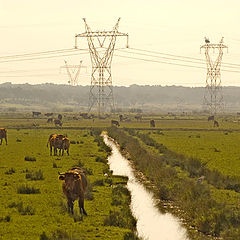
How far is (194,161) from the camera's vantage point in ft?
116

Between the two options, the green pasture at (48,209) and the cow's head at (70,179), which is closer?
the green pasture at (48,209)

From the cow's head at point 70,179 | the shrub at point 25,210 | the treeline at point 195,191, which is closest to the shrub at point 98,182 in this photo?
the treeline at point 195,191

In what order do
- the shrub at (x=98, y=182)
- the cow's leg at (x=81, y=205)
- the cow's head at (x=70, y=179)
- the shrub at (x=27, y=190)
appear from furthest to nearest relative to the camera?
1. the shrub at (x=98, y=182)
2. the shrub at (x=27, y=190)
3. the cow's leg at (x=81, y=205)
4. the cow's head at (x=70, y=179)

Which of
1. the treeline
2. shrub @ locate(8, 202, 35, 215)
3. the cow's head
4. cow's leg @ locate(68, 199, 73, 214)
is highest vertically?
the cow's head

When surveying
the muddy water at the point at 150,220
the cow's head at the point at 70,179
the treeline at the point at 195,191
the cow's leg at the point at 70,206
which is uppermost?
the cow's head at the point at 70,179

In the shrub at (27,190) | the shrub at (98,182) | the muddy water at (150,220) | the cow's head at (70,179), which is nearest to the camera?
the muddy water at (150,220)

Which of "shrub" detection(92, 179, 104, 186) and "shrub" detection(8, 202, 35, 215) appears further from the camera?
"shrub" detection(92, 179, 104, 186)

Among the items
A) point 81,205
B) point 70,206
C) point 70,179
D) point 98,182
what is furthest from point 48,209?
point 98,182

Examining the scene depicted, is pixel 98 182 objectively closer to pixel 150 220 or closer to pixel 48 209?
pixel 48 209

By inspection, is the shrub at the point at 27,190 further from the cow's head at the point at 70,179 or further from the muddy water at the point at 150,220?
the cow's head at the point at 70,179

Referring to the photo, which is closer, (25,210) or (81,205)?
(81,205)

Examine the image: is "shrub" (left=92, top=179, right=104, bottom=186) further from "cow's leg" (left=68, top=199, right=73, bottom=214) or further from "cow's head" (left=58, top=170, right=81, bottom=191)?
"cow's head" (left=58, top=170, right=81, bottom=191)

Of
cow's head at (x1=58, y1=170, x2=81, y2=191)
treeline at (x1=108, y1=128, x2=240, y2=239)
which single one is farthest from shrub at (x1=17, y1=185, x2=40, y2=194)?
treeline at (x1=108, y1=128, x2=240, y2=239)

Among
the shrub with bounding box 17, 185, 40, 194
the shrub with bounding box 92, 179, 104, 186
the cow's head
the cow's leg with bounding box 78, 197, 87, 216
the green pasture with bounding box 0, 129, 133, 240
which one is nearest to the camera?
the green pasture with bounding box 0, 129, 133, 240
